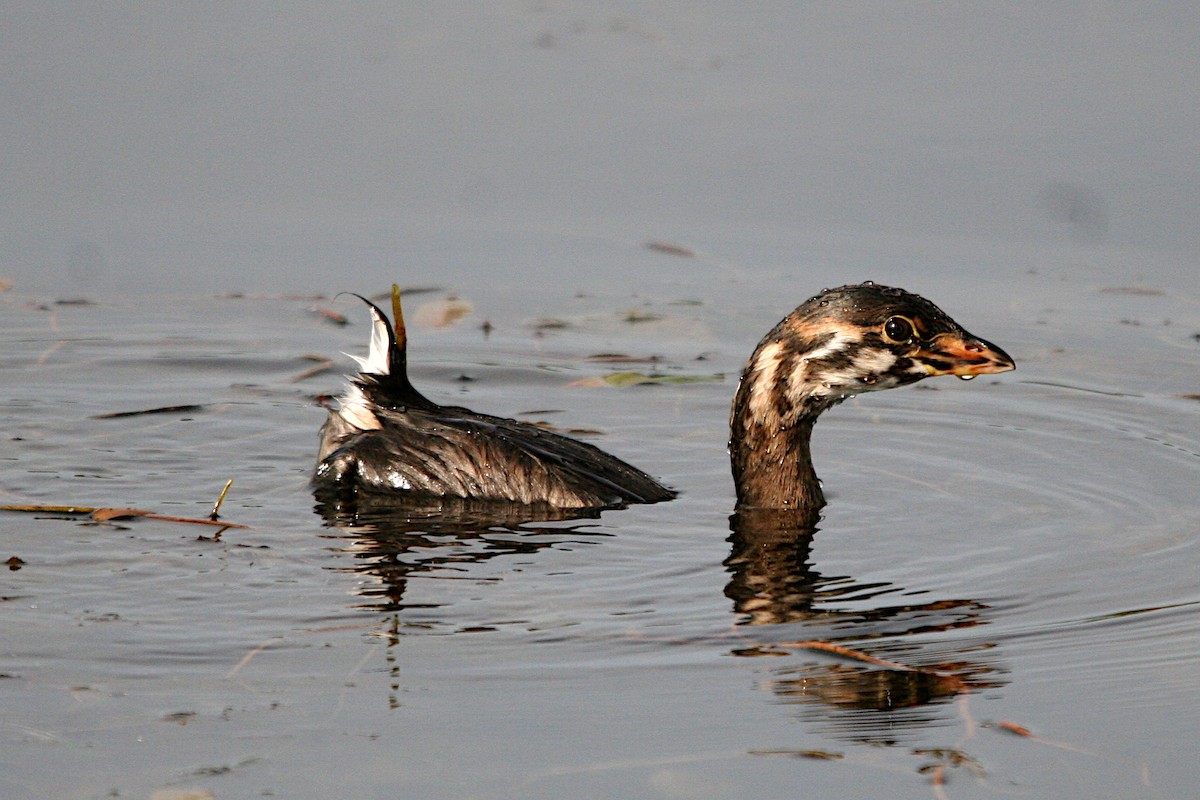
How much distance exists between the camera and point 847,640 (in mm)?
6027

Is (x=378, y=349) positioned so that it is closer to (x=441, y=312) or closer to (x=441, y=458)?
(x=441, y=458)

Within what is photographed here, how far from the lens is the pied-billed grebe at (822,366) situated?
305 inches

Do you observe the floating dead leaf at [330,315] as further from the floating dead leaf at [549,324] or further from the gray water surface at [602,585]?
the floating dead leaf at [549,324]

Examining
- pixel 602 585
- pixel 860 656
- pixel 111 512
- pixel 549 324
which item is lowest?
pixel 860 656

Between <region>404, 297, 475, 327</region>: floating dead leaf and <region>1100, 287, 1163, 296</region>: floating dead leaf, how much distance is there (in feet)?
13.7

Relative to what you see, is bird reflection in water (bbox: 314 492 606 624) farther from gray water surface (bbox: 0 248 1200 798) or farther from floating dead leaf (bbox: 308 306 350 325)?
floating dead leaf (bbox: 308 306 350 325)

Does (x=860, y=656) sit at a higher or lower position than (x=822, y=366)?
lower

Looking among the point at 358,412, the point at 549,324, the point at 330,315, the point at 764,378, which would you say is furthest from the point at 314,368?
the point at 764,378

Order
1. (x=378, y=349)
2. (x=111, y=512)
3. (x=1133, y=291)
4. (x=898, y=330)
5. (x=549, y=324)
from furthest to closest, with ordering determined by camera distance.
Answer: (x=1133, y=291), (x=549, y=324), (x=378, y=349), (x=898, y=330), (x=111, y=512)

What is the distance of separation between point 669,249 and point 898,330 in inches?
177

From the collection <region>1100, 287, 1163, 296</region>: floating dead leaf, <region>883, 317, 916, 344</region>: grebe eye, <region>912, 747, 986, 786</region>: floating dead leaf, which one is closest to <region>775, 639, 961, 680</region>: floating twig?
<region>912, 747, 986, 786</region>: floating dead leaf

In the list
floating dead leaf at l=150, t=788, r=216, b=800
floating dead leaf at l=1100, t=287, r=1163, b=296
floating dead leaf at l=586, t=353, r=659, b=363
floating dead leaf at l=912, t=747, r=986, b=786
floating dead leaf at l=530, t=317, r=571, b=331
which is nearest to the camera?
floating dead leaf at l=150, t=788, r=216, b=800

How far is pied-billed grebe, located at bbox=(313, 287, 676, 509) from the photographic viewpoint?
25.7ft

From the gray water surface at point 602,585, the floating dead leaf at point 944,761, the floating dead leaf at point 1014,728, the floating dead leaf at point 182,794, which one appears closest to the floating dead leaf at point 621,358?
the gray water surface at point 602,585
